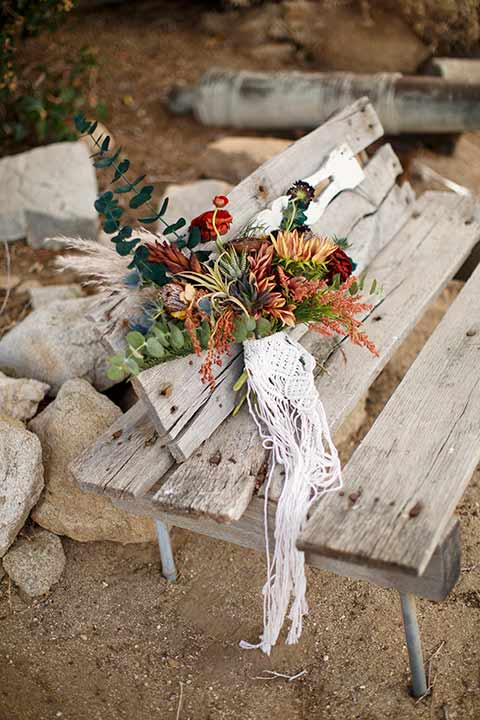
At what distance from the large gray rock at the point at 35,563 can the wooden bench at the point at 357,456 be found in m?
0.41

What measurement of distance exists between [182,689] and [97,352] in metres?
1.44

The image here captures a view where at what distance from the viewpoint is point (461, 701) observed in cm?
276

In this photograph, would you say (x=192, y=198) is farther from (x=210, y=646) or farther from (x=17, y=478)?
(x=210, y=646)

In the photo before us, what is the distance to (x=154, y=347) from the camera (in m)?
2.63

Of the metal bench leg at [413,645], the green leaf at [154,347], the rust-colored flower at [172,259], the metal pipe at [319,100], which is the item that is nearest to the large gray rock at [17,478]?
the green leaf at [154,347]

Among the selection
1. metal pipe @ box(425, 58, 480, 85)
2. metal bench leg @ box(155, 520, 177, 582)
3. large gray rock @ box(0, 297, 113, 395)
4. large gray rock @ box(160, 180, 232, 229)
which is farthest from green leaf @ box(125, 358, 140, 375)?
metal pipe @ box(425, 58, 480, 85)

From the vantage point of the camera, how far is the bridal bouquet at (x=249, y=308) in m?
2.63

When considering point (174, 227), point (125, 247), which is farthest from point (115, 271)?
point (174, 227)

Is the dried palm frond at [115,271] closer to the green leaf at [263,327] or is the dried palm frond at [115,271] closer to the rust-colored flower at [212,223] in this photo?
the rust-colored flower at [212,223]

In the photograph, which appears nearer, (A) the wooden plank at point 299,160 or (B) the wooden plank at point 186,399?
(B) the wooden plank at point 186,399

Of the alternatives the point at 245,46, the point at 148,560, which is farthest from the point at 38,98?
the point at 148,560

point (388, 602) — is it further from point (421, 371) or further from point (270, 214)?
point (270, 214)

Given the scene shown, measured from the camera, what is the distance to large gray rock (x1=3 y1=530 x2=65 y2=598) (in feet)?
10.5

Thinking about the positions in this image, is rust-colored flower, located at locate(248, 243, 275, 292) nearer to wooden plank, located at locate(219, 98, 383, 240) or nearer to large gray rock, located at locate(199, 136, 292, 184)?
wooden plank, located at locate(219, 98, 383, 240)
